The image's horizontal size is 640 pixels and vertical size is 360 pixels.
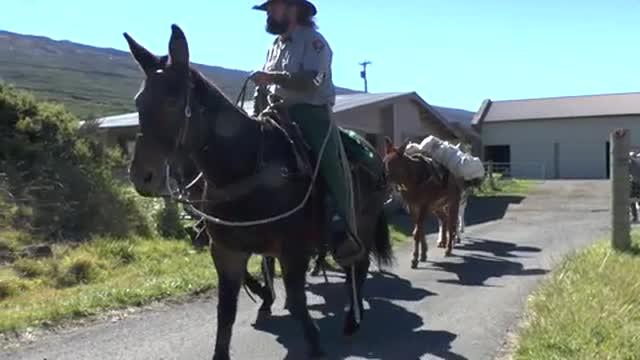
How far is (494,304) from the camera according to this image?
29.2 feet

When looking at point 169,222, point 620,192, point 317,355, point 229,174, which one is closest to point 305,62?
point 229,174

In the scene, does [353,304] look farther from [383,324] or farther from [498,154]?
[498,154]

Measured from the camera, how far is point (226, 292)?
586 centimetres

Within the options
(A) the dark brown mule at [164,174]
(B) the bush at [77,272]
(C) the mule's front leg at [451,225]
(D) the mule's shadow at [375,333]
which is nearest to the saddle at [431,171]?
(C) the mule's front leg at [451,225]

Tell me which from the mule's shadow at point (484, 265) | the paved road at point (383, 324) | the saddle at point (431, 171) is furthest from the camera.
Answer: the saddle at point (431, 171)

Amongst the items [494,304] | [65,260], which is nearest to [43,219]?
[65,260]

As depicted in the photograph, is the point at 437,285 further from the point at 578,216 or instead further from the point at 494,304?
the point at 578,216

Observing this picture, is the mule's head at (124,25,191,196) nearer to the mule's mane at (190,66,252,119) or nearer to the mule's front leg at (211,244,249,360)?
the mule's mane at (190,66,252,119)

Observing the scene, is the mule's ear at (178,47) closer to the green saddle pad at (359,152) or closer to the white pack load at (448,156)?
the green saddle pad at (359,152)

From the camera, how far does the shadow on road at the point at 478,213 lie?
19188 mm

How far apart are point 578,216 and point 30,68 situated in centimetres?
8967

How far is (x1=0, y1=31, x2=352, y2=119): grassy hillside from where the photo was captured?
262ft

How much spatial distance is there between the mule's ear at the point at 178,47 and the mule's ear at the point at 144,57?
0.32 feet

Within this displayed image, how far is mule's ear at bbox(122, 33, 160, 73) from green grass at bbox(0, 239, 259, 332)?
3.63 meters
